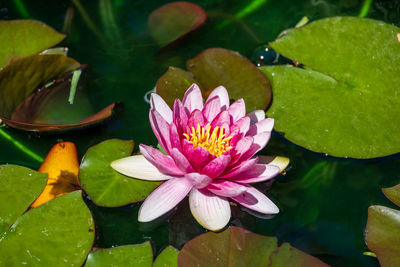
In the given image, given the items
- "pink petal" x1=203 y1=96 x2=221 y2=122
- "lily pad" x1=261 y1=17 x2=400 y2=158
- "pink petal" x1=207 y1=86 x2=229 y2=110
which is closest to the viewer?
"pink petal" x1=203 y1=96 x2=221 y2=122

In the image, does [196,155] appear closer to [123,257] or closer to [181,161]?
[181,161]

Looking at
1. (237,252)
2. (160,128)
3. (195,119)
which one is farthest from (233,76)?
(237,252)

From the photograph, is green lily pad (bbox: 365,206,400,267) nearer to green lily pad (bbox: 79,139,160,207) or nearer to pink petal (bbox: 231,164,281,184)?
pink petal (bbox: 231,164,281,184)

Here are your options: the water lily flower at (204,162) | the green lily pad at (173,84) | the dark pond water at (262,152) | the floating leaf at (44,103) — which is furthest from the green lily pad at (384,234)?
the floating leaf at (44,103)

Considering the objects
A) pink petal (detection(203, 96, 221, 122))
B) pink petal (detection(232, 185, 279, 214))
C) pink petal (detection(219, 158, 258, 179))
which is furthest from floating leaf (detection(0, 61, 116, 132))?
pink petal (detection(232, 185, 279, 214))

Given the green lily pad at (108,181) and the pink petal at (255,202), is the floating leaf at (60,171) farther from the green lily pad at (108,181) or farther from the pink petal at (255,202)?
the pink petal at (255,202)

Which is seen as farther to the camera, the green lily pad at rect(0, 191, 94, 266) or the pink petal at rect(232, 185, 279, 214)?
the pink petal at rect(232, 185, 279, 214)
